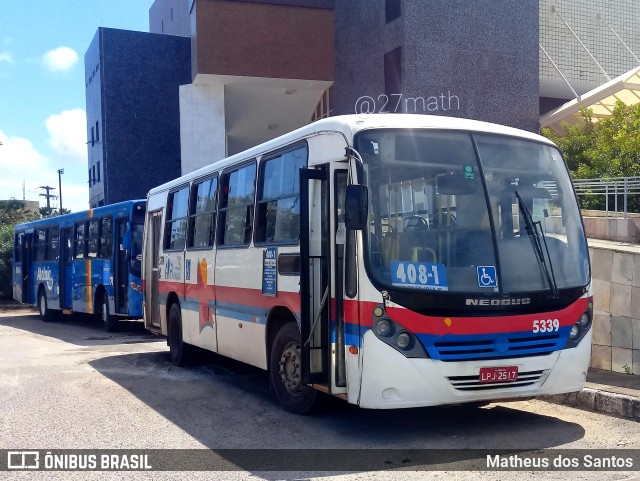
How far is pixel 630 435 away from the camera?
22.4ft

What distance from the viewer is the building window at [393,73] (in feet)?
72.9

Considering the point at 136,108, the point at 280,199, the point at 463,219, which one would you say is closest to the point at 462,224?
the point at 463,219

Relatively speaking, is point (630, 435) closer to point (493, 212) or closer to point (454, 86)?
point (493, 212)

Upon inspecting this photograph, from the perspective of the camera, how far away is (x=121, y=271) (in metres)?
17.1

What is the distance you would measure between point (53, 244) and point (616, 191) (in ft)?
50.2

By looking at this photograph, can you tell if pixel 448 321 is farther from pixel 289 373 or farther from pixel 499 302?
pixel 289 373

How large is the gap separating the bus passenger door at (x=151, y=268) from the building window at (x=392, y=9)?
1203 cm

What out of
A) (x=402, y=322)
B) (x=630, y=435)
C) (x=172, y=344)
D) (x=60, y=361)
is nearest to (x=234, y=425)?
(x=402, y=322)

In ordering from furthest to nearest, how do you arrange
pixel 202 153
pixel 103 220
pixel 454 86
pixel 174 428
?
pixel 202 153
pixel 454 86
pixel 103 220
pixel 174 428

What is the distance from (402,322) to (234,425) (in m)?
2.38

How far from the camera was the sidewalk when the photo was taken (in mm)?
7512

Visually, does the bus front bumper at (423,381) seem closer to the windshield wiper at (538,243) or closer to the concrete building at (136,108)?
the windshield wiper at (538,243)

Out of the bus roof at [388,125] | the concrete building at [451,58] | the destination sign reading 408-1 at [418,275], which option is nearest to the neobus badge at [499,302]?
the destination sign reading 408-1 at [418,275]

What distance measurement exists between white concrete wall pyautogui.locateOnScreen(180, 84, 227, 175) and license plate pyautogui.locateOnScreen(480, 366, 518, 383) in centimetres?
2328
